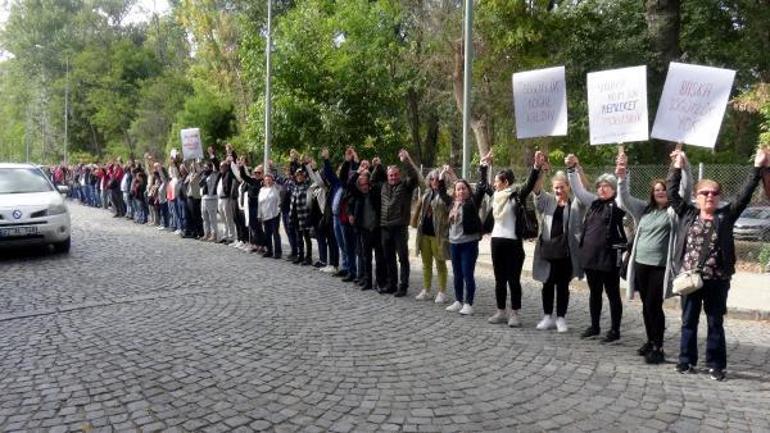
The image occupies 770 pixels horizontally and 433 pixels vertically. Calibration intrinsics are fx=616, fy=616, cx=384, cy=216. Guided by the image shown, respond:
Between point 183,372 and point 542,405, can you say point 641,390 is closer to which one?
point 542,405

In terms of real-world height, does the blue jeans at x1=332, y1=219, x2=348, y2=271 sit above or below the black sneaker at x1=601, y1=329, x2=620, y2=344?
above

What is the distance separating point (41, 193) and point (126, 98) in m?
42.2

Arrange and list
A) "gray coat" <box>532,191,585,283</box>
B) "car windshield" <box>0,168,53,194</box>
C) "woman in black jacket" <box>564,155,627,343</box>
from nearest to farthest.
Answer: "woman in black jacket" <box>564,155,627,343</box>, "gray coat" <box>532,191,585,283</box>, "car windshield" <box>0,168,53,194</box>

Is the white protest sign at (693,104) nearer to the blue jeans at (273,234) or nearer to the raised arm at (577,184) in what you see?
the raised arm at (577,184)

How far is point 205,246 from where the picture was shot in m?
14.0

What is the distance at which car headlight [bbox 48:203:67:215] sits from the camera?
1166 cm

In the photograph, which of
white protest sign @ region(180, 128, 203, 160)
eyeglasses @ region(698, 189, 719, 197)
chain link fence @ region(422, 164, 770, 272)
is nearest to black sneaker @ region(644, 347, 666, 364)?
eyeglasses @ region(698, 189, 719, 197)

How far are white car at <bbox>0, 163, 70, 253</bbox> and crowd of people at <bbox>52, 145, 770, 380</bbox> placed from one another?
135 inches

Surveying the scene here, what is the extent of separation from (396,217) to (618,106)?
3.33 meters

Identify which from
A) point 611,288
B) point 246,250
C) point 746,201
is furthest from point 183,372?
point 246,250

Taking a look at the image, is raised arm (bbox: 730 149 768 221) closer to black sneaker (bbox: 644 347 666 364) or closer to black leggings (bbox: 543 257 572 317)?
black sneaker (bbox: 644 347 666 364)

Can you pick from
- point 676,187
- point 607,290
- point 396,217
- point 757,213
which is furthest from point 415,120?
point 676,187

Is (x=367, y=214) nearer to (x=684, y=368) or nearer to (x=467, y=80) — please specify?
(x=467, y=80)

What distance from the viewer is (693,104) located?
21.5 feet
